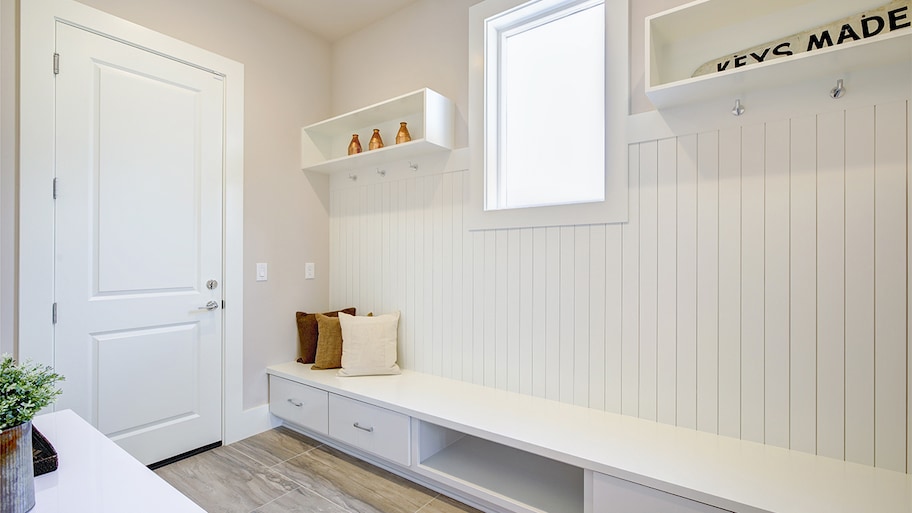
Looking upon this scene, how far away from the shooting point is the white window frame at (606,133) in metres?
1.97

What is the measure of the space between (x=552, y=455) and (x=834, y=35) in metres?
1.81

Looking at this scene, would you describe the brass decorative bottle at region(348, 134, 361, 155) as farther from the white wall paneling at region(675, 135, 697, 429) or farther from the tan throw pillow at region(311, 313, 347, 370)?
the white wall paneling at region(675, 135, 697, 429)

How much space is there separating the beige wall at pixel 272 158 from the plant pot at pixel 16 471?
1.83 meters

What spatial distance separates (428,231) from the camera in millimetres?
2650

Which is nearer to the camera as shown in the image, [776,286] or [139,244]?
[776,286]

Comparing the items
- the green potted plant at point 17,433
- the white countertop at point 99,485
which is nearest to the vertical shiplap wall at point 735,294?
the white countertop at point 99,485

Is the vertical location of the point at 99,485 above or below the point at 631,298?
below

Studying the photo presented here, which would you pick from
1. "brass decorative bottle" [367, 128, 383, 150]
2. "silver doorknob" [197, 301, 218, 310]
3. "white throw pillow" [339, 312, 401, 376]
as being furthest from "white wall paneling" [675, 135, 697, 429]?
"silver doorknob" [197, 301, 218, 310]

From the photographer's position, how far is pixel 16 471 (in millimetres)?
849

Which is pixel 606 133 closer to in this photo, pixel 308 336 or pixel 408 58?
pixel 408 58

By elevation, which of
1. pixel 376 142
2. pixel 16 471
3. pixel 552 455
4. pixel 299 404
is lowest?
pixel 299 404

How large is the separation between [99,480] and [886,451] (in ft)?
7.58

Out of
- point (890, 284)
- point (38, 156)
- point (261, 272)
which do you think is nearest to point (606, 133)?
point (890, 284)

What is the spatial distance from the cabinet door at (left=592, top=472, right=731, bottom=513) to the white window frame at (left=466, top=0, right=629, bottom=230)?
107 cm
